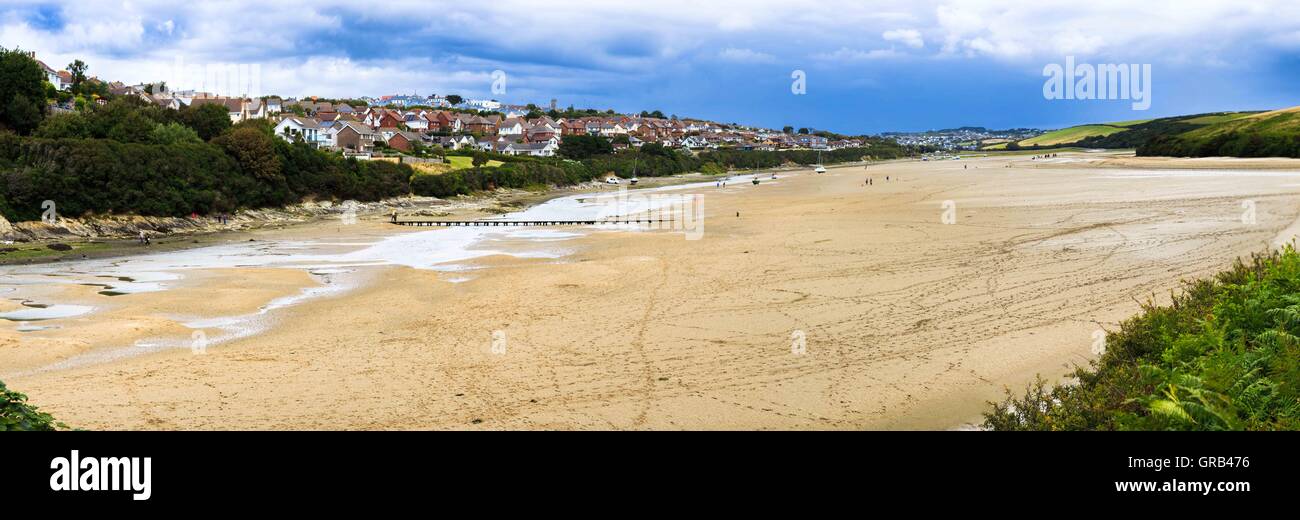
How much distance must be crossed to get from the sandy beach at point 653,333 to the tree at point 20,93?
3134cm

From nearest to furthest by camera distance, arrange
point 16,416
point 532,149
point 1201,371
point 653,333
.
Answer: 1. point 16,416
2. point 1201,371
3. point 653,333
4. point 532,149

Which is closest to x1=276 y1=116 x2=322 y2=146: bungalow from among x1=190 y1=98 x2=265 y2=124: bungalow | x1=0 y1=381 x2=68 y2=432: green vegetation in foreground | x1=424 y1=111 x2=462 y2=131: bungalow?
x1=190 y1=98 x2=265 y2=124: bungalow

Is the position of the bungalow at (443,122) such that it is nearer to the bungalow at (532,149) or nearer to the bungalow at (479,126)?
the bungalow at (479,126)

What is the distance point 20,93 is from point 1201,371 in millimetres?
55955

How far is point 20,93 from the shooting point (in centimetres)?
4634

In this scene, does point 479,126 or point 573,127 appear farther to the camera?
point 573,127

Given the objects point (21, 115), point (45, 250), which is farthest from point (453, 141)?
point (45, 250)

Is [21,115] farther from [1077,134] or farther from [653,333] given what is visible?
[1077,134]

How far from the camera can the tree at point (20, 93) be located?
45062 millimetres

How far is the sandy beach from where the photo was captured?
10.1 meters

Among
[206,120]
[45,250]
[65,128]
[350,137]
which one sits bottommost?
[45,250]

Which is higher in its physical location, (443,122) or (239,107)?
(443,122)

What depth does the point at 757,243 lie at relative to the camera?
2569 cm

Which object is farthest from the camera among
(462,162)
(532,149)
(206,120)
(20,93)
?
(532,149)
